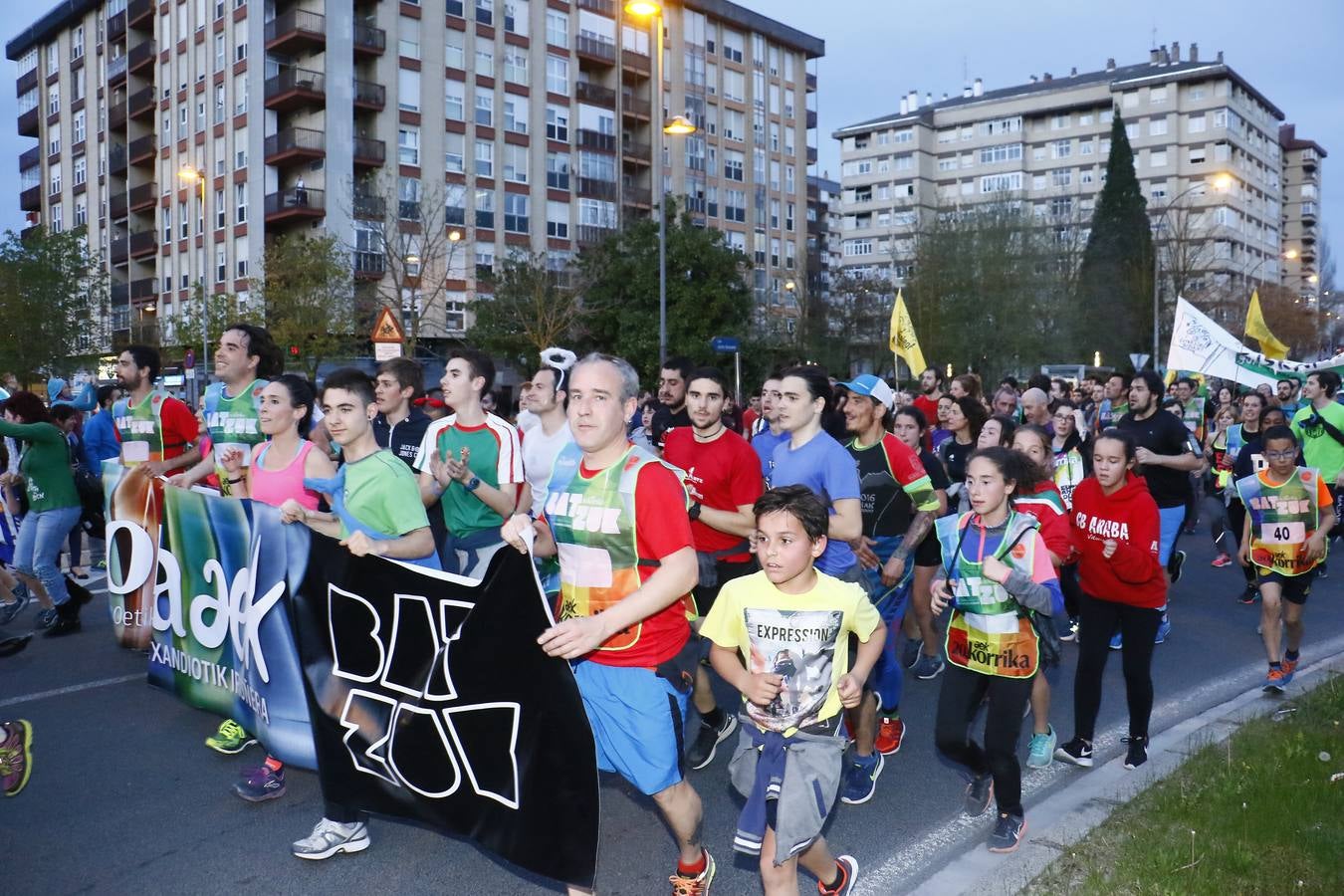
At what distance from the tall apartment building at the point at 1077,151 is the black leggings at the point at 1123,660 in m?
86.9

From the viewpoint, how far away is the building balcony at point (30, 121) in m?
71.9

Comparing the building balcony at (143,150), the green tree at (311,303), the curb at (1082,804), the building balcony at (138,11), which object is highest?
the building balcony at (138,11)

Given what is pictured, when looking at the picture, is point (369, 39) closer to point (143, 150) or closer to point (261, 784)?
point (143, 150)

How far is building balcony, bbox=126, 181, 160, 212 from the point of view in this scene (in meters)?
Result: 59.2

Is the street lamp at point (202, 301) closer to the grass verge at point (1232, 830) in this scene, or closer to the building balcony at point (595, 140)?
the building balcony at point (595, 140)

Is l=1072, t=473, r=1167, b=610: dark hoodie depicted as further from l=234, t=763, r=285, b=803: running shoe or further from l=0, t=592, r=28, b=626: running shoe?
l=0, t=592, r=28, b=626: running shoe

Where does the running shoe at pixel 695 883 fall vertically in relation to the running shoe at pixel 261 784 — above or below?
above

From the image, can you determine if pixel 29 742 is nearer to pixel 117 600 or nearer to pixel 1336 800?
pixel 117 600

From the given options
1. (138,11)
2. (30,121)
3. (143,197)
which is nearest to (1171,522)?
(143,197)

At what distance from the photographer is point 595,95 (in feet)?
190

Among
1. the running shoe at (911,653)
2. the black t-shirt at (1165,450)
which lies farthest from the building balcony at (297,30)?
the running shoe at (911,653)

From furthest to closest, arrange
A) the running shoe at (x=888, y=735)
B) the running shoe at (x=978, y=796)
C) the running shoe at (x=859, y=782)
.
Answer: the running shoe at (x=888, y=735) → the running shoe at (x=859, y=782) → the running shoe at (x=978, y=796)

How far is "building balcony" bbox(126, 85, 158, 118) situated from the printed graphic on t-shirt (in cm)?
6299

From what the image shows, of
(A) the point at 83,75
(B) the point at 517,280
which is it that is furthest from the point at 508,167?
(A) the point at 83,75
